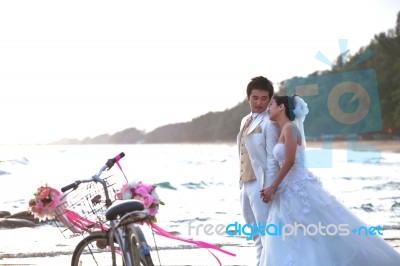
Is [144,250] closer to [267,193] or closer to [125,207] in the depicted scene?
[125,207]

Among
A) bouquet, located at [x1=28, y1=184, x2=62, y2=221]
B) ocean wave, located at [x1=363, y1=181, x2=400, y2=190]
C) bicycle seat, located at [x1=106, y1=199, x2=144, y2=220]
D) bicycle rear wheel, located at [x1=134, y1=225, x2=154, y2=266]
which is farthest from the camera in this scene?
ocean wave, located at [x1=363, y1=181, x2=400, y2=190]

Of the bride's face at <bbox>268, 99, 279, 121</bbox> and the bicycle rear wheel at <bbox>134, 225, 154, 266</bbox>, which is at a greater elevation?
the bride's face at <bbox>268, 99, 279, 121</bbox>

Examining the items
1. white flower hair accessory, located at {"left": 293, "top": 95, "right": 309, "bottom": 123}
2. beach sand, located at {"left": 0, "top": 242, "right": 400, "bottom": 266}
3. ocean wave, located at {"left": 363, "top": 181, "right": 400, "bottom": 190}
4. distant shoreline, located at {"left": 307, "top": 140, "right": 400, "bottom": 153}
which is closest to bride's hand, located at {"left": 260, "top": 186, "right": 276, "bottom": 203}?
white flower hair accessory, located at {"left": 293, "top": 95, "right": 309, "bottom": 123}

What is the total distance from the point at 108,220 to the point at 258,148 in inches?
75.1

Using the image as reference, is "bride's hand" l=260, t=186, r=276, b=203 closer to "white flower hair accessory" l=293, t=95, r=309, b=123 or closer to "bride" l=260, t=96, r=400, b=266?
"bride" l=260, t=96, r=400, b=266

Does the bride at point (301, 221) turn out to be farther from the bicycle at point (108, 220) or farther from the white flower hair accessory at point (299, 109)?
the bicycle at point (108, 220)

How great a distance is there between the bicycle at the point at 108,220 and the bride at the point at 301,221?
150 cm

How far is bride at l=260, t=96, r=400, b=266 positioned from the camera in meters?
5.58

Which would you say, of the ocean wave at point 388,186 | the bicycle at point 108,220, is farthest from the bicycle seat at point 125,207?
the ocean wave at point 388,186

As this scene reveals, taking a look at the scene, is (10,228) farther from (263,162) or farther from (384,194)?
(384,194)

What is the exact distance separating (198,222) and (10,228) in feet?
14.3

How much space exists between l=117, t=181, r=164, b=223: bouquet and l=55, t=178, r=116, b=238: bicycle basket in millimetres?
84

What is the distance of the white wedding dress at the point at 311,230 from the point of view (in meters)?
5.59

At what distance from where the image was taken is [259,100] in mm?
5703
